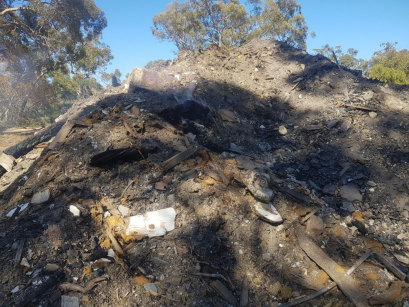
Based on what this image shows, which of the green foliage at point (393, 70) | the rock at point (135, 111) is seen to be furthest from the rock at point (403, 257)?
the green foliage at point (393, 70)

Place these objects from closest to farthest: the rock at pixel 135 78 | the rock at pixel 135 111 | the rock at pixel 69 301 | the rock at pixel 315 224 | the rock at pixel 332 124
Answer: the rock at pixel 69 301 → the rock at pixel 315 224 → the rock at pixel 135 111 → the rock at pixel 332 124 → the rock at pixel 135 78

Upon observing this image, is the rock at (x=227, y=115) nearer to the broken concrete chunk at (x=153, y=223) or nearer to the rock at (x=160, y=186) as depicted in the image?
the rock at (x=160, y=186)

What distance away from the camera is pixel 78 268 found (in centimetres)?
244

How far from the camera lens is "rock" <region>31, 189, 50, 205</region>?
3.16 metres

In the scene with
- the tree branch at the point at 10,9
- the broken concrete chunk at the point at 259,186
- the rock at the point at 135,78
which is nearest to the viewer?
the broken concrete chunk at the point at 259,186

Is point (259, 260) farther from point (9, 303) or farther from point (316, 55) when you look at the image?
point (316, 55)

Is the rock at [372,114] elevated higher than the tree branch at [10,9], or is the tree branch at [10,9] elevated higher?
the tree branch at [10,9]

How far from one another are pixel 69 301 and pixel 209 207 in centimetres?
179

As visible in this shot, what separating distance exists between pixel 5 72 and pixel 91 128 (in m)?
12.4

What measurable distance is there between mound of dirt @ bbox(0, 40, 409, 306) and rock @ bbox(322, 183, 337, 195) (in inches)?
0.7

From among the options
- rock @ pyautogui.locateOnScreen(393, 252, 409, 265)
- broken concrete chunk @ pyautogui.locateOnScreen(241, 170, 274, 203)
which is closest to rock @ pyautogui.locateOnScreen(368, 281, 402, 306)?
rock @ pyautogui.locateOnScreen(393, 252, 409, 265)

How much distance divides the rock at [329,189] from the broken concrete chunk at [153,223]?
280 cm

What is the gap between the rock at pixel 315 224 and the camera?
3.05m

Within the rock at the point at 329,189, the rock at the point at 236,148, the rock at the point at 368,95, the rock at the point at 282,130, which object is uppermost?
the rock at the point at 368,95
